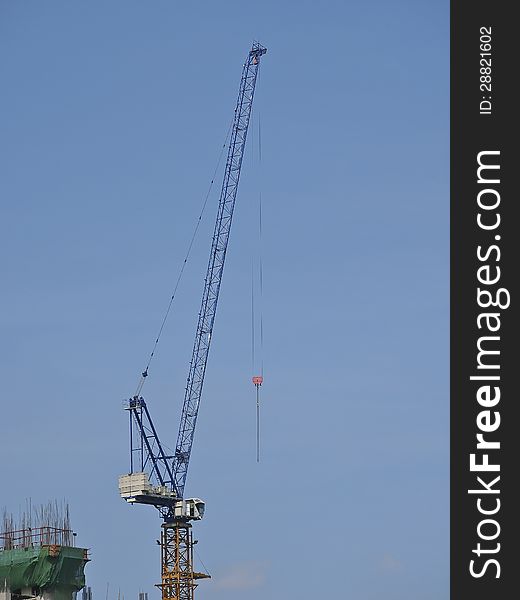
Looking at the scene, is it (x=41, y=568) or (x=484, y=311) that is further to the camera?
(x=41, y=568)

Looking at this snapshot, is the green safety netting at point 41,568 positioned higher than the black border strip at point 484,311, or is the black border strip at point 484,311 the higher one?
the black border strip at point 484,311

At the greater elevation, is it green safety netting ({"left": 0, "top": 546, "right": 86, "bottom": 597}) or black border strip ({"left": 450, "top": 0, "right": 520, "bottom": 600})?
black border strip ({"left": 450, "top": 0, "right": 520, "bottom": 600})

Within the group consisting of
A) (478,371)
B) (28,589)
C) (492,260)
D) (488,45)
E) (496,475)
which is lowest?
(28,589)

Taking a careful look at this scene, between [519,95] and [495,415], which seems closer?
[495,415]

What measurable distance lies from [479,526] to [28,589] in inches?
4105

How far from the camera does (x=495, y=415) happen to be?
63.1 m

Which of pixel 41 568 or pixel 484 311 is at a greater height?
pixel 484 311

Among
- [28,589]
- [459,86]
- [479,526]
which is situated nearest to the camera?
[479,526]

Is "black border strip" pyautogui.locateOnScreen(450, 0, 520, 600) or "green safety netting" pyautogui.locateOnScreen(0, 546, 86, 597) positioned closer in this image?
"black border strip" pyautogui.locateOnScreen(450, 0, 520, 600)

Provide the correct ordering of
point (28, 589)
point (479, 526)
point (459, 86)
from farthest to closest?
point (28, 589)
point (459, 86)
point (479, 526)

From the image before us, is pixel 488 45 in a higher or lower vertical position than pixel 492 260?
higher

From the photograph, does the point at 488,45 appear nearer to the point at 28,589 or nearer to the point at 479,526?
the point at 479,526

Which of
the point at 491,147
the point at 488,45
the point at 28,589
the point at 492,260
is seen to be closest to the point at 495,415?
the point at 492,260

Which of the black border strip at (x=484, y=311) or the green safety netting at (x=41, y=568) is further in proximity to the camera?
the green safety netting at (x=41, y=568)
